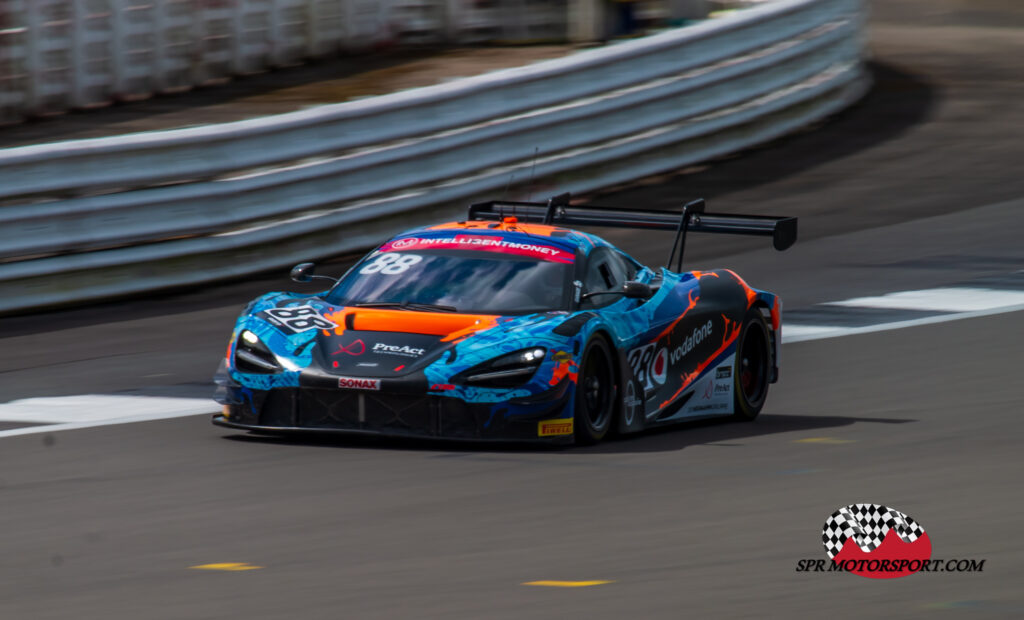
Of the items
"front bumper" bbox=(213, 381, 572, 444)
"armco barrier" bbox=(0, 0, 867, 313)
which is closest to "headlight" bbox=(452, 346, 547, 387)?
"front bumper" bbox=(213, 381, 572, 444)

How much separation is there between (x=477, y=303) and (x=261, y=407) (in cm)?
128

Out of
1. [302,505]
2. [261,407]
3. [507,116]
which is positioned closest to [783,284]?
[507,116]

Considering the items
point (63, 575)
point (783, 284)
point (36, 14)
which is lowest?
point (783, 284)

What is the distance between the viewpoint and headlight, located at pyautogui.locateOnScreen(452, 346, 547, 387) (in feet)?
30.7

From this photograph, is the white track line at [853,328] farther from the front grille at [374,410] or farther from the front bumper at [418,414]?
the front grille at [374,410]

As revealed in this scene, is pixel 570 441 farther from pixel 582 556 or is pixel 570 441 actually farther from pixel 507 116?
pixel 507 116

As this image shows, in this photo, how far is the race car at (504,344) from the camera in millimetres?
9359

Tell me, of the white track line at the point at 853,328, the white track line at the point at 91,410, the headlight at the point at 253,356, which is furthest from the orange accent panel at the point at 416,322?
the white track line at the point at 853,328

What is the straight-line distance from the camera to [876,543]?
705 cm

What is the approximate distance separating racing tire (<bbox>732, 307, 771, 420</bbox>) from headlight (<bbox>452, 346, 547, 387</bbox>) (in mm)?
2048

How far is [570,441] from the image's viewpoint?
9539 mm

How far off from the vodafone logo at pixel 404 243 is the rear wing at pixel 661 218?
3.48 feet

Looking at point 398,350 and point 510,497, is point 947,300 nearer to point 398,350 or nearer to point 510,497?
point 398,350

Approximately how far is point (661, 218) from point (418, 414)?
116 inches
